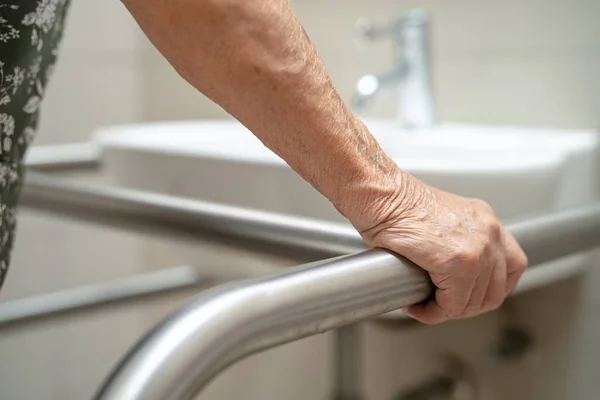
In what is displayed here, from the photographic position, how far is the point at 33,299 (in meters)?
0.87

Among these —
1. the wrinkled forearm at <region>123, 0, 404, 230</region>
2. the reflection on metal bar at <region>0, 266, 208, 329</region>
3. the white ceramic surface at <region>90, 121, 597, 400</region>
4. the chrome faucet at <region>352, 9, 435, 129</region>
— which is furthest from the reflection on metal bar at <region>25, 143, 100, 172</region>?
the wrinkled forearm at <region>123, 0, 404, 230</region>

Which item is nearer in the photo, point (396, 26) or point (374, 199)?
point (374, 199)

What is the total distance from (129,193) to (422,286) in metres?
0.30

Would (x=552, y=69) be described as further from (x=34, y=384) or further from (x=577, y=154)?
(x=34, y=384)

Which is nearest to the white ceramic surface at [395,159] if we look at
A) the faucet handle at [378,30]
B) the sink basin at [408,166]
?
the sink basin at [408,166]

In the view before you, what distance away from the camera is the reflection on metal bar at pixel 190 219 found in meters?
0.47

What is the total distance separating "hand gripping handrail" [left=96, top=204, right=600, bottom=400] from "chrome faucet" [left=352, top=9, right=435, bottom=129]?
2.01 ft

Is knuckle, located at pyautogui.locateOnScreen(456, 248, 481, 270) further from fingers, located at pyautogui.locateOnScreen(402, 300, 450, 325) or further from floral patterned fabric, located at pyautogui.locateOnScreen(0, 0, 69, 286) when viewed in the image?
floral patterned fabric, located at pyautogui.locateOnScreen(0, 0, 69, 286)

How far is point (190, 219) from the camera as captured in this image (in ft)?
1.79

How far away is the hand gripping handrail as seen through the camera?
0.89 ft

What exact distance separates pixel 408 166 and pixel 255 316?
0.39m

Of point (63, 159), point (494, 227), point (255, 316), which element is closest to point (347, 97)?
point (63, 159)

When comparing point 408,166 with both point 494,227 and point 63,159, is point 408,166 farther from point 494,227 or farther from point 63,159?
point 63,159

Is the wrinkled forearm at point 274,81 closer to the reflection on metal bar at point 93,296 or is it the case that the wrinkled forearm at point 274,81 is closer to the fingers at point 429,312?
the fingers at point 429,312
